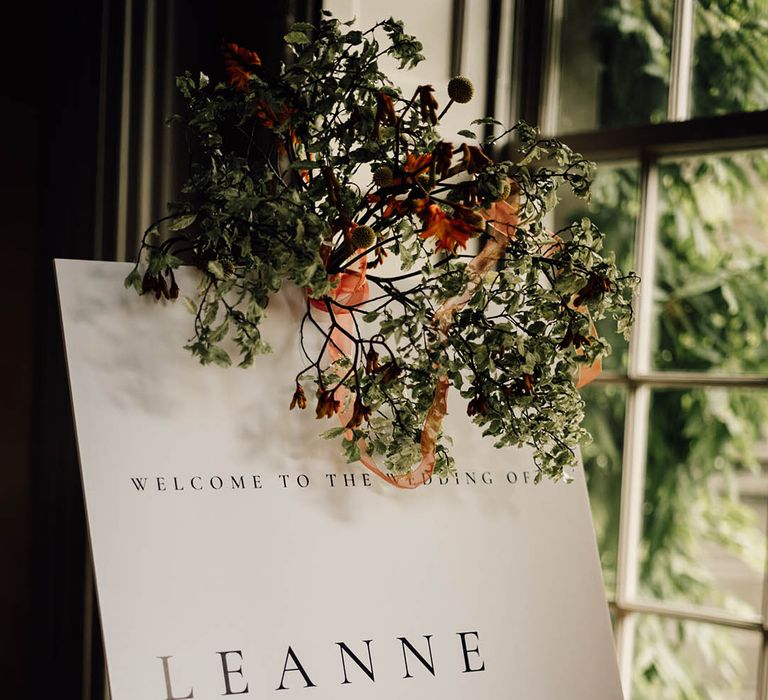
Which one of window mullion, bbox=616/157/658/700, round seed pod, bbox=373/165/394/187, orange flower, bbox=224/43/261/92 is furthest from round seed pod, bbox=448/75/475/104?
window mullion, bbox=616/157/658/700

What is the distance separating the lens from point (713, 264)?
1.80 m

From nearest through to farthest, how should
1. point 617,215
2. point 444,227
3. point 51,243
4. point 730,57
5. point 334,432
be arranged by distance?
1. point 444,227
2. point 334,432
3. point 51,243
4. point 730,57
5. point 617,215

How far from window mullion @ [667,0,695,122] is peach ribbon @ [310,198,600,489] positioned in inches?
30.0

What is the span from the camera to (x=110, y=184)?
59.0 inches

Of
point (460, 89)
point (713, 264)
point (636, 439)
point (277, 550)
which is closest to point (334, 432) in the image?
point (277, 550)

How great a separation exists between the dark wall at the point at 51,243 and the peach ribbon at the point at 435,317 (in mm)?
532

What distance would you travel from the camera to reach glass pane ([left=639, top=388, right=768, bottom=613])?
174 cm

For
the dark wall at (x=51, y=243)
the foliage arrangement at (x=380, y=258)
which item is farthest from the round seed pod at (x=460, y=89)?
the dark wall at (x=51, y=243)

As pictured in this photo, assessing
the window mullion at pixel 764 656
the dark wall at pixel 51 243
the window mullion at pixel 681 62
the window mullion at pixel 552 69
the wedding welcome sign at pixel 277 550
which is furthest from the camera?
the window mullion at pixel 552 69

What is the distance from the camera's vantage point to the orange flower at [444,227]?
102cm

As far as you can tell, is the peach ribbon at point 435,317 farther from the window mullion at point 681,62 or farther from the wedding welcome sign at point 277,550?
the window mullion at point 681,62

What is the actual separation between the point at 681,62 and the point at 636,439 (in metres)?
0.76

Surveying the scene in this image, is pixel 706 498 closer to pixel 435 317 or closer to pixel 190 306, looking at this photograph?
pixel 435 317

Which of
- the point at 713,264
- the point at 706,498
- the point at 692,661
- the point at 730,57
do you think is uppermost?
the point at 730,57
